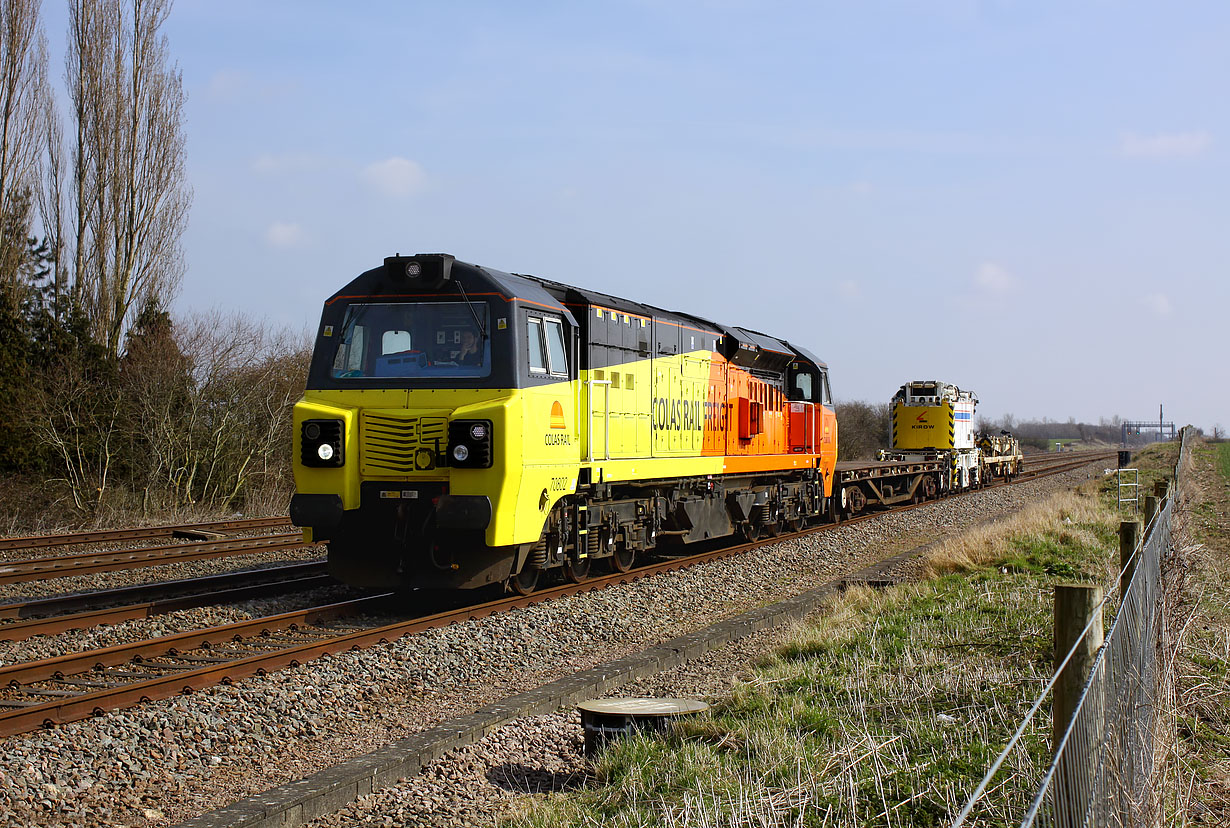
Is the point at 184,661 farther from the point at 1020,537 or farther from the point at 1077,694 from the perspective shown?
the point at 1020,537

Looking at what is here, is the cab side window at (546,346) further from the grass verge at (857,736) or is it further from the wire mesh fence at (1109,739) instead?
the wire mesh fence at (1109,739)

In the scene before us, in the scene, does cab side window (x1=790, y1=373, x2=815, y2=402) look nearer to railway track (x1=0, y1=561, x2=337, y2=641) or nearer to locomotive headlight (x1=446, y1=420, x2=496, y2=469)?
railway track (x1=0, y1=561, x2=337, y2=641)

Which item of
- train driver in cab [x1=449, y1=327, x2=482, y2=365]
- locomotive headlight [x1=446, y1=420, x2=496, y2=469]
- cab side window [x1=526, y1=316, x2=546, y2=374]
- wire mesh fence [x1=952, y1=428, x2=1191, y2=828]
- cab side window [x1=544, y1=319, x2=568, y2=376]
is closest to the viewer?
wire mesh fence [x1=952, y1=428, x2=1191, y2=828]

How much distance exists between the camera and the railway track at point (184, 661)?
22.1 ft

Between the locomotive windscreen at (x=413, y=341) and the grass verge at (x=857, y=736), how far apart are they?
168 inches

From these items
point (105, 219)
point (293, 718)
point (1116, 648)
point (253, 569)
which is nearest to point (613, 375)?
point (253, 569)

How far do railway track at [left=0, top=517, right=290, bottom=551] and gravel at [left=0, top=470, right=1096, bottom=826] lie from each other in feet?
31.2

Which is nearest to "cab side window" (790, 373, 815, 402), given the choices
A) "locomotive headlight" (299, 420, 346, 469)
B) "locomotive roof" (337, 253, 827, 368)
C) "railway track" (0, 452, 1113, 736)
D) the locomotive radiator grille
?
"locomotive roof" (337, 253, 827, 368)

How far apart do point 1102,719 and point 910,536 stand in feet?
55.5

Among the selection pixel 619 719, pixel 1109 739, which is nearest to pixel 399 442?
pixel 619 719

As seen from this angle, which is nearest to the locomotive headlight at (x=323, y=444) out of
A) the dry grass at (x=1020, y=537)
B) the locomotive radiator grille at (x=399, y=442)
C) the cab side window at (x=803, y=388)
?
the locomotive radiator grille at (x=399, y=442)

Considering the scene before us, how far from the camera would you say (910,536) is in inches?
797

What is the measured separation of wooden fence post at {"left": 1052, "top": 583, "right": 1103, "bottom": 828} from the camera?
11.0 feet

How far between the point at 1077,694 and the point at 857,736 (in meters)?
2.39
